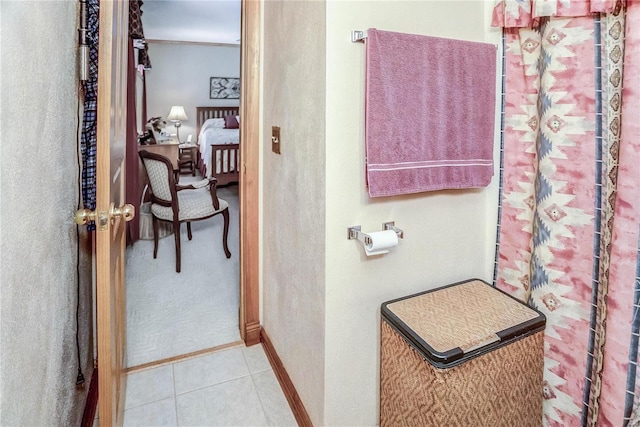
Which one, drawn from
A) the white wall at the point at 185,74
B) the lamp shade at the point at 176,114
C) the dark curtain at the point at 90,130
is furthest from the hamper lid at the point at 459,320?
the white wall at the point at 185,74

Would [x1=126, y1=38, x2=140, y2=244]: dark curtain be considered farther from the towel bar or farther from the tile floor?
the towel bar

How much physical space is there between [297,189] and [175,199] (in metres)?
2.00

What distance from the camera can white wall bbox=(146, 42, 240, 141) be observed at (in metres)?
7.29

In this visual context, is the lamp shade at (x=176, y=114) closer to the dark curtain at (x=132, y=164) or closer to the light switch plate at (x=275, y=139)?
the dark curtain at (x=132, y=164)

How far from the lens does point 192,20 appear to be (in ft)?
18.0

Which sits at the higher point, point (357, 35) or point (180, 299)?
point (357, 35)

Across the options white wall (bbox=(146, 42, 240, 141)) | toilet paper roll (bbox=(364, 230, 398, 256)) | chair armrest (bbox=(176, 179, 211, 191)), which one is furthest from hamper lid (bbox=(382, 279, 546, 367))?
white wall (bbox=(146, 42, 240, 141))

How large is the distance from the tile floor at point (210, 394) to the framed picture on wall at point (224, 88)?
6.62 meters

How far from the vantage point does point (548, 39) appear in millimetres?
1271

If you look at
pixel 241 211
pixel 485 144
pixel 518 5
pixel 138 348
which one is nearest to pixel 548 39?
pixel 518 5

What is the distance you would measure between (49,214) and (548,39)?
5.02ft

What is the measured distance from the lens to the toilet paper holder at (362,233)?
125 centimetres

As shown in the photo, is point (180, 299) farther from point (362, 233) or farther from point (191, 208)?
point (362, 233)

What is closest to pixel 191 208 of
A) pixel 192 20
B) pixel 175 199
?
pixel 175 199
